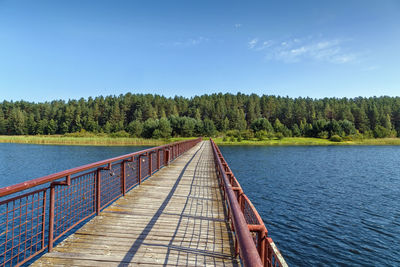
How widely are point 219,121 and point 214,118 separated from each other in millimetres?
3588

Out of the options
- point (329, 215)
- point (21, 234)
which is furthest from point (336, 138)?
point (21, 234)

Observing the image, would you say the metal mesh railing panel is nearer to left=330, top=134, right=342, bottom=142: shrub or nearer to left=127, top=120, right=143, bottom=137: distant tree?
left=127, top=120, right=143, bottom=137: distant tree

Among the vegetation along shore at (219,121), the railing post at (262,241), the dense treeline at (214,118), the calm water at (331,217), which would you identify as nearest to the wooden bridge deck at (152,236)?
the railing post at (262,241)

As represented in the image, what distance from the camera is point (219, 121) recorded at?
101 meters

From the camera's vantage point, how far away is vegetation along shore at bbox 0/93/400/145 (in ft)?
263

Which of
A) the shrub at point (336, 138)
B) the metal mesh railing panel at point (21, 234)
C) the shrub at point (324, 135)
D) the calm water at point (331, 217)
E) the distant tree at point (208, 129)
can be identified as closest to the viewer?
the metal mesh railing panel at point (21, 234)

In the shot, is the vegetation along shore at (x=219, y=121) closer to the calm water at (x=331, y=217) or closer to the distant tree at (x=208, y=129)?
the distant tree at (x=208, y=129)

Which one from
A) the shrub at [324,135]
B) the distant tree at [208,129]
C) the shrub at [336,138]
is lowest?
the shrub at [336,138]

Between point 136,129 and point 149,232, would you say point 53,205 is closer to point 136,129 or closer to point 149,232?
point 149,232

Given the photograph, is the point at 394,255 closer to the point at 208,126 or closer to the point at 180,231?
the point at 180,231

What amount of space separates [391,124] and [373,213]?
387ft

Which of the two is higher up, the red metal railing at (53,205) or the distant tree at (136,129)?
the distant tree at (136,129)

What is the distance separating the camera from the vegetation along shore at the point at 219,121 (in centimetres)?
8020

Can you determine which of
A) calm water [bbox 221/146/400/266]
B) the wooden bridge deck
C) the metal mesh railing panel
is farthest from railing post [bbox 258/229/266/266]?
calm water [bbox 221/146/400/266]
